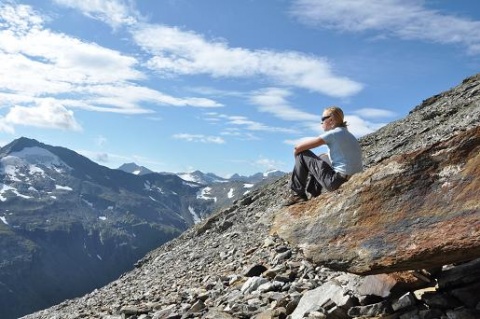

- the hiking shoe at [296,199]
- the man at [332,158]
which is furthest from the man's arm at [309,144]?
the hiking shoe at [296,199]

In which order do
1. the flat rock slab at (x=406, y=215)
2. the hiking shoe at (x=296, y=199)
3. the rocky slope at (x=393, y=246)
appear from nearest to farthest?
the flat rock slab at (x=406, y=215), the rocky slope at (x=393, y=246), the hiking shoe at (x=296, y=199)

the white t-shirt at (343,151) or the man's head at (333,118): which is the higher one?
the man's head at (333,118)

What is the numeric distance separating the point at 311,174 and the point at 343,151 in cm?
119

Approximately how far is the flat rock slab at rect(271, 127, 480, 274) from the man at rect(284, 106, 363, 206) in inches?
49.7

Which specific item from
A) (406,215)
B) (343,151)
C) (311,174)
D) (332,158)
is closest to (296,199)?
(311,174)

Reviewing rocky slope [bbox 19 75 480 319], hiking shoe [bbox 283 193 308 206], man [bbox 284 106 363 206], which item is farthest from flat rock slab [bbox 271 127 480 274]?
hiking shoe [bbox 283 193 308 206]

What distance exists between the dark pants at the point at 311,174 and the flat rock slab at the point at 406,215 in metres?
1.31

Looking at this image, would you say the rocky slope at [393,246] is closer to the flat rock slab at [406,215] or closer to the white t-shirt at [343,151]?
the flat rock slab at [406,215]

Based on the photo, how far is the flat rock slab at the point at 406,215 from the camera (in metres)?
7.75

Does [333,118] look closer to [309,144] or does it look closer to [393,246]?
[309,144]

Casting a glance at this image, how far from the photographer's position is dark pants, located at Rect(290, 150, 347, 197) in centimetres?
1098

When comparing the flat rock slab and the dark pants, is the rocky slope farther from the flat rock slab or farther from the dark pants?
the dark pants

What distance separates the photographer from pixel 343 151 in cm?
1104

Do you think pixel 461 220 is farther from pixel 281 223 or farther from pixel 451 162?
pixel 281 223
